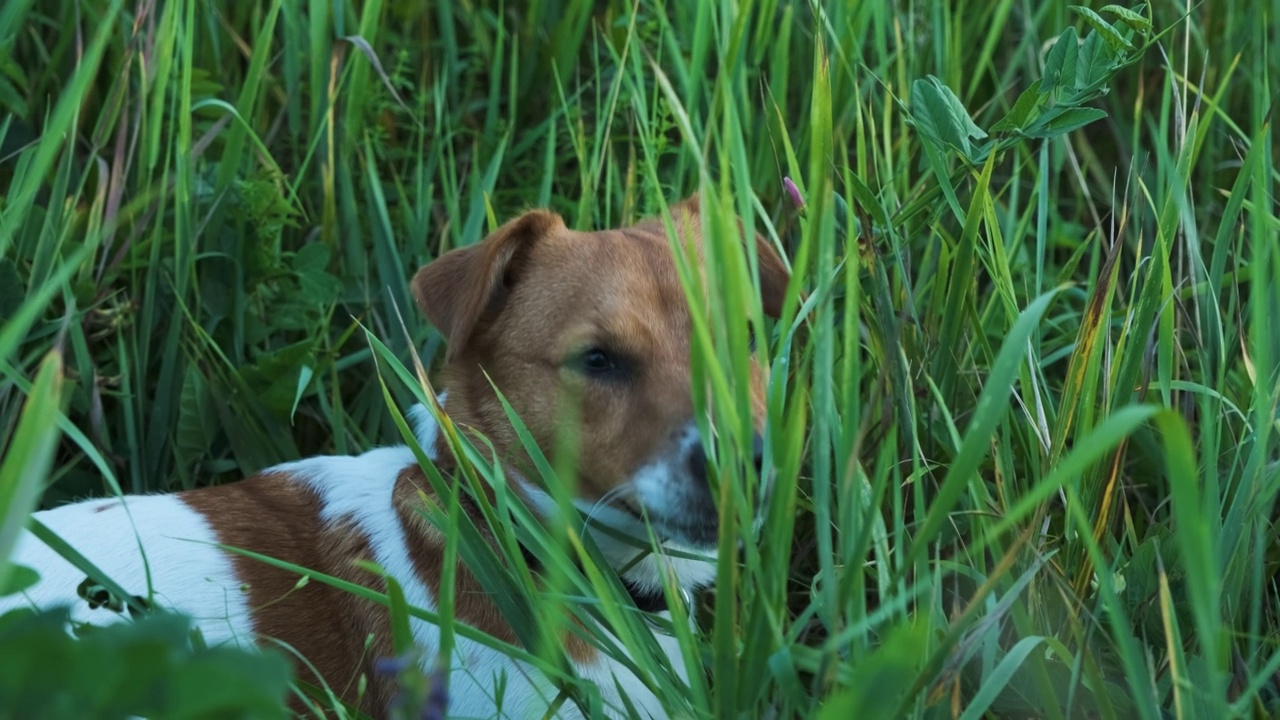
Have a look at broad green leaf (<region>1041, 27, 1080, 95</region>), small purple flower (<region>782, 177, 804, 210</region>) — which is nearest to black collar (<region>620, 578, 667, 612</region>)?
small purple flower (<region>782, 177, 804, 210</region>)

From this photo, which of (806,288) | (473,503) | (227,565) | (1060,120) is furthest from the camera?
(806,288)

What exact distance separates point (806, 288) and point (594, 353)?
493 mm

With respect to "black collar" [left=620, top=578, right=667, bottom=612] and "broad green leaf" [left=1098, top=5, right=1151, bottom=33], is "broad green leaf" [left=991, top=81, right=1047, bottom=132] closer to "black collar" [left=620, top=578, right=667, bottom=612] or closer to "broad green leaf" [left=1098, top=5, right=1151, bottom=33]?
"broad green leaf" [left=1098, top=5, right=1151, bottom=33]

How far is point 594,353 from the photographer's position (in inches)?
93.7

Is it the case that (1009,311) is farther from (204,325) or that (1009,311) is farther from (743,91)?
(204,325)

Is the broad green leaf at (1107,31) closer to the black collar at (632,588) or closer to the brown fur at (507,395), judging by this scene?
the brown fur at (507,395)

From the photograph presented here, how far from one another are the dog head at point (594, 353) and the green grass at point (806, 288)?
0.49ft

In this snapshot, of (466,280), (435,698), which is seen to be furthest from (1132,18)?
(435,698)

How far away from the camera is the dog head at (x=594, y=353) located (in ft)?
7.07

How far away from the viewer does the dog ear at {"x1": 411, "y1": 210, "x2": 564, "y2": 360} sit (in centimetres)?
241

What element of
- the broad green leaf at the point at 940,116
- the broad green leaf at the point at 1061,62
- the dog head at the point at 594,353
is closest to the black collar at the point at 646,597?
the dog head at the point at 594,353

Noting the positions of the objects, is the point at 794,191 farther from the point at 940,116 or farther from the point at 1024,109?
the point at 1024,109

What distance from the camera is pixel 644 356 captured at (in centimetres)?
232

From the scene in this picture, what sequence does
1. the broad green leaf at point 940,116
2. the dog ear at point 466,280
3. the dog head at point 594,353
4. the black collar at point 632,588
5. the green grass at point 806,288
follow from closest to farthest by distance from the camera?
the green grass at point 806,288 → the broad green leaf at point 940,116 → the dog head at point 594,353 → the black collar at point 632,588 → the dog ear at point 466,280
